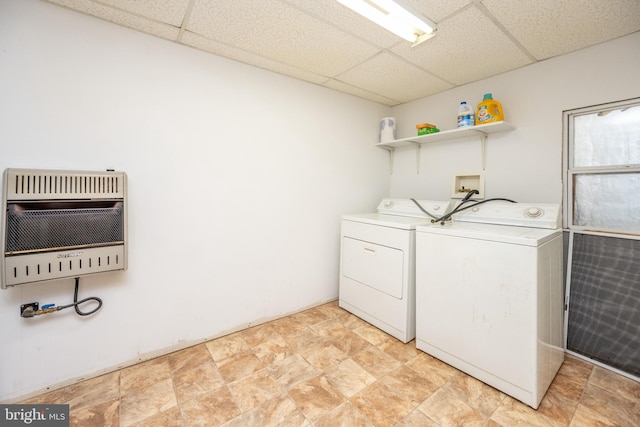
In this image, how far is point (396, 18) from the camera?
1.50 metres

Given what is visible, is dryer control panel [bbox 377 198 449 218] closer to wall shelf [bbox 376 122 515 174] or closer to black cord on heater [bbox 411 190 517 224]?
black cord on heater [bbox 411 190 517 224]

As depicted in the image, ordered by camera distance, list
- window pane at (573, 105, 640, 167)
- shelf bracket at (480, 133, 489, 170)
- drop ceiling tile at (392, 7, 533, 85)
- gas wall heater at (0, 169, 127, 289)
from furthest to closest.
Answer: shelf bracket at (480, 133, 489, 170) < window pane at (573, 105, 640, 167) < drop ceiling tile at (392, 7, 533, 85) < gas wall heater at (0, 169, 127, 289)

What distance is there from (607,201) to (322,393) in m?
2.23

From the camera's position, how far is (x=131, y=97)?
1.65m

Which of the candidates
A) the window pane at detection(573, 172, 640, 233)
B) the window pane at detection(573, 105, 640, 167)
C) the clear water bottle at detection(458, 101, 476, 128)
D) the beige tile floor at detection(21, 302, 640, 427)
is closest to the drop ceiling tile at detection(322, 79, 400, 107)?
the clear water bottle at detection(458, 101, 476, 128)

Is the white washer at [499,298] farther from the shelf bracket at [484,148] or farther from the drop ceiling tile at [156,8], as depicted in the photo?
the drop ceiling tile at [156,8]

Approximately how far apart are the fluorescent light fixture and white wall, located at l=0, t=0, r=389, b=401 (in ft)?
3.37

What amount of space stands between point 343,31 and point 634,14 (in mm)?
1590

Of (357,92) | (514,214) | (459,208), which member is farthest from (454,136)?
(357,92)

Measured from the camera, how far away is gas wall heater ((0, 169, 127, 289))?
1.28 metres

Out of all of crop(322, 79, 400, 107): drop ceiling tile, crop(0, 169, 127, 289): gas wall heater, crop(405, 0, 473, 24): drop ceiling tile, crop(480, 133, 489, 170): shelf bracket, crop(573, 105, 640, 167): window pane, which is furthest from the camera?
crop(322, 79, 400, 107): drop ceiling tile

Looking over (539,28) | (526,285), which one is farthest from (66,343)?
(539,28)

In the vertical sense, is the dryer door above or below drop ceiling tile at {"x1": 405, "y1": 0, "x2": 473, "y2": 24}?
below

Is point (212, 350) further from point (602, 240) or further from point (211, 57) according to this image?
point (602, 240)
